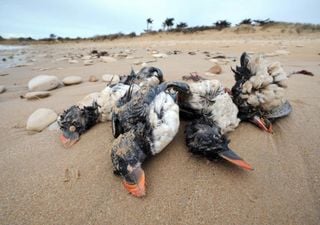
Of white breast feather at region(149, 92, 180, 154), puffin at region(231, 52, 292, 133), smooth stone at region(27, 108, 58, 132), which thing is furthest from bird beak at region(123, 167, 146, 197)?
smooth stone at region(27, 108, 58, 132)

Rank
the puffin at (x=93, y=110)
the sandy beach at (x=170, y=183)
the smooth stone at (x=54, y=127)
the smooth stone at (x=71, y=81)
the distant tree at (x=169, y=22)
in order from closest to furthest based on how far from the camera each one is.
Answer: the sandy beach at (x=170, y=183), the puffin at (x=93, y=110), the smooth stone at (x=54, y=127), the smooth stone at (x=71, y=81), the distant tree at (x=169, y=22)

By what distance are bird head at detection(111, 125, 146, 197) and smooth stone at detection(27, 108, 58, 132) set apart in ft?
3.98

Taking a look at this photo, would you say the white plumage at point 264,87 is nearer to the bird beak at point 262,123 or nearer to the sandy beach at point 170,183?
the bird beak at point 262,123

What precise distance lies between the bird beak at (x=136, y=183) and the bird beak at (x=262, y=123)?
3.79 ft

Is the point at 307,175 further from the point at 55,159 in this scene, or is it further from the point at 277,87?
the point at 55,159

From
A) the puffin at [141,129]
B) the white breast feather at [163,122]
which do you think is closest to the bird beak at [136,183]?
the puffin at [141,129]

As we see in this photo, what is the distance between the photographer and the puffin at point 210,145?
1.34m

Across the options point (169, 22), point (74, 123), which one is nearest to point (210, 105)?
point (74, 123)

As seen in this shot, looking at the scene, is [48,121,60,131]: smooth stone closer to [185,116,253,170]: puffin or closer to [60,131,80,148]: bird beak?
[60,131,80,148]: bird beak

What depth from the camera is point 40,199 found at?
1.31 m

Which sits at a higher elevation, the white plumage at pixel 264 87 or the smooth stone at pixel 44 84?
the white plumage at pixel 264 87

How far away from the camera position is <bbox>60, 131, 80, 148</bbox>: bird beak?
5.89ft

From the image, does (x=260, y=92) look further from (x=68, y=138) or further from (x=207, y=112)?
(x=68, y=138)

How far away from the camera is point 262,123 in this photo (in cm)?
189
